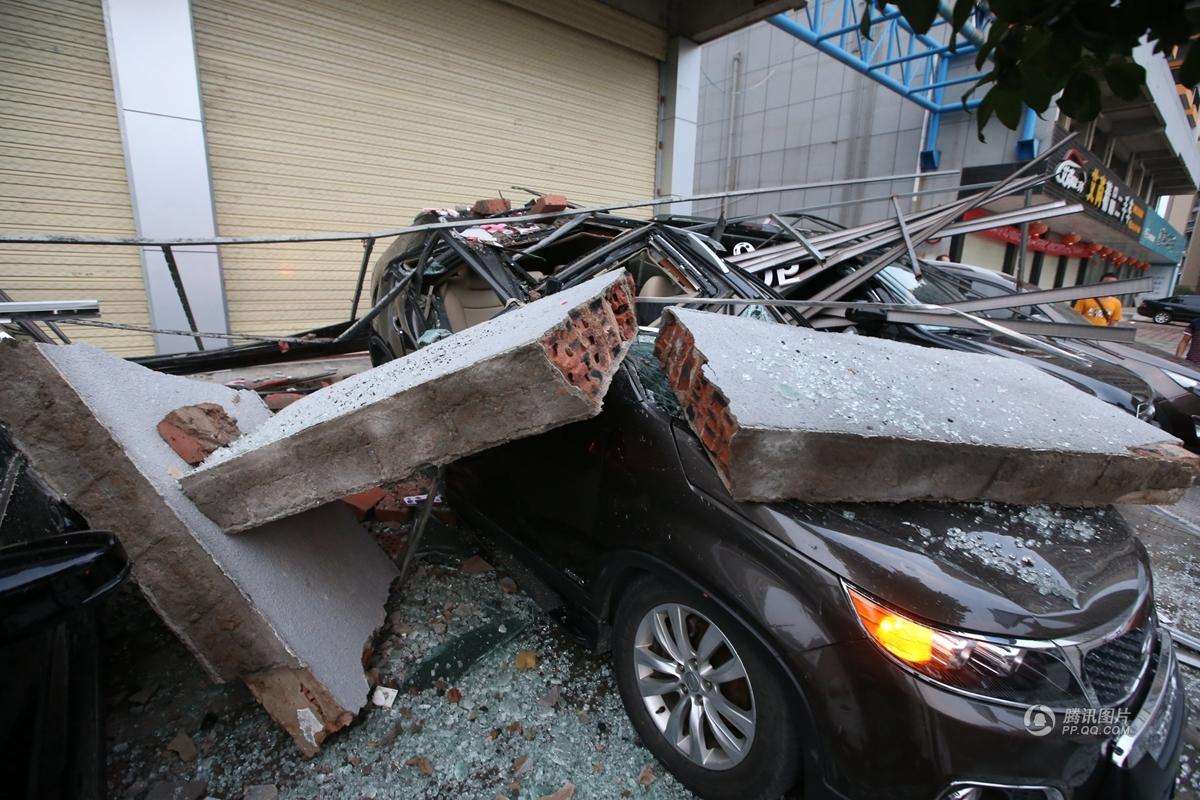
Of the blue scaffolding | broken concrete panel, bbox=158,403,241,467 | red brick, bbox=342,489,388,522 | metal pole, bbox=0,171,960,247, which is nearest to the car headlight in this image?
broken concrete panel, bbox=158,403,241,467

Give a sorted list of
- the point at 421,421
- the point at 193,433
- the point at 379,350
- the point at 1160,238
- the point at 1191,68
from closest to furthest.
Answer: the point at 1191,68 < the point at 421,421 < the point at 193,433 < the point at 379,350 < the point at 1160,238

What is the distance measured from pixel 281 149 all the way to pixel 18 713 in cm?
664

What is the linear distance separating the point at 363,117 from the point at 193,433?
6027mm

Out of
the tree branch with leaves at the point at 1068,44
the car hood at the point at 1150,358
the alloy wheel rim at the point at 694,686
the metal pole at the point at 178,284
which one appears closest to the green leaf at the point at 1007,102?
the tree branch with leaves at the point at 1068,44

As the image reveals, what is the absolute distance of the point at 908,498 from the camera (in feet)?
5.90

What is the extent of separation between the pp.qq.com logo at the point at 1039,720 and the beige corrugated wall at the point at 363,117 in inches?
278

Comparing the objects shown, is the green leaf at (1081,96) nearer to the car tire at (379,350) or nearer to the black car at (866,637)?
the black car at (866,637)

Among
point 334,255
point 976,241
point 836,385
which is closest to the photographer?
point 836,385

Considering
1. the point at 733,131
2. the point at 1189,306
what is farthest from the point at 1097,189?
the point at 733,131

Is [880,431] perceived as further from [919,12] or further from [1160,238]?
[1160,238]

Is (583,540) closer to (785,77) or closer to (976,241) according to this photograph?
(976,241)

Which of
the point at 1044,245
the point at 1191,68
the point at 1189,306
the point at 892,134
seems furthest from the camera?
the point at 1044,245

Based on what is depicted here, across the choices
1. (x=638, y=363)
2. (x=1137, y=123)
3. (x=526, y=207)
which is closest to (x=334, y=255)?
(x=526, y=207)

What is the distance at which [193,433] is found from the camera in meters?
2.14
